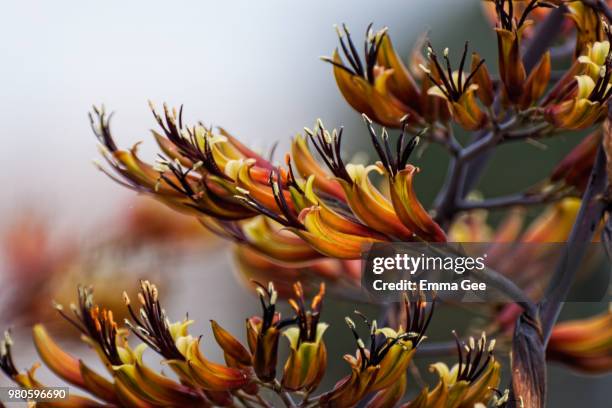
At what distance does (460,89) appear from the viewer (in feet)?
2.83

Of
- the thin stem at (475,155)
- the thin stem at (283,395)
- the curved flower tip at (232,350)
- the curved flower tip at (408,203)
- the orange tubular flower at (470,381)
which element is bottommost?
the thin stem at (283,395)

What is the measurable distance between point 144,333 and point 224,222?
0.15 metres

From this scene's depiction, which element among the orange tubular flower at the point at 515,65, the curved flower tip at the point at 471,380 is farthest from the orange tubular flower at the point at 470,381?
the orange tubular flower at the point at 515,65

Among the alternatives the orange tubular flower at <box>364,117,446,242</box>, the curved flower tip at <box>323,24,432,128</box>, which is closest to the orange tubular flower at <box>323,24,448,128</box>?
the curved flower tip at <box>323,24,432,128</box>

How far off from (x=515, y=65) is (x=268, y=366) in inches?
13.1

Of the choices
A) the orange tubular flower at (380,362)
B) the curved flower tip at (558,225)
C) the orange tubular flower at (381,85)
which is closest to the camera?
the orange tubular flower at (380,362)

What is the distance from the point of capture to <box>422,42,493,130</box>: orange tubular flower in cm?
86

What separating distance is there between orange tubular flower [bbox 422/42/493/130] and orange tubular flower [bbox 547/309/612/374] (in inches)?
10.5

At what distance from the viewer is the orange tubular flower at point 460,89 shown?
86cm

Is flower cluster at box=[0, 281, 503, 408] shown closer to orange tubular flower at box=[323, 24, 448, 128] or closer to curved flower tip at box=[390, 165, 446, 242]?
curved flower tip at box=[390, 165, 446, 242]

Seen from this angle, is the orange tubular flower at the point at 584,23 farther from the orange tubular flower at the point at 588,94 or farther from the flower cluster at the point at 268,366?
the flower cluster at the point at 268,366

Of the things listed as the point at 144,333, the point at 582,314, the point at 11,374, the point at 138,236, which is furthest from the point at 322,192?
the point at 582,314

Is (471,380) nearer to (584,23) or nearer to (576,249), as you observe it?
(576,249)

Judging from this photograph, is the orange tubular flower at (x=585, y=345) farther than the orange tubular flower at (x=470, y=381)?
Yes
